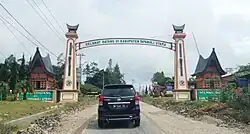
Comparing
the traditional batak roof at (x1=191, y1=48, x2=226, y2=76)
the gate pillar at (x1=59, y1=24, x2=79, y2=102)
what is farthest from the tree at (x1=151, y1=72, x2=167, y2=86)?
the gate pillar at (x1=59, y1=24, x2=79, y2=102)

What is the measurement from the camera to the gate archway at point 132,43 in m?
43.6

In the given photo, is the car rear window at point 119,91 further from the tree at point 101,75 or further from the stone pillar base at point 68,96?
the tree at point 101,75

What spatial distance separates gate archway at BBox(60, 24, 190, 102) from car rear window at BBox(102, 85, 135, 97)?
91.3ft

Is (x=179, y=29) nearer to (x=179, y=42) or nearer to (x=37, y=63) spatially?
(x=179, y=42)

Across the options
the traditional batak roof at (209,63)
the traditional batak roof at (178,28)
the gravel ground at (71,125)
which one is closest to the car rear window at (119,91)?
the gravel ground at (71,125)

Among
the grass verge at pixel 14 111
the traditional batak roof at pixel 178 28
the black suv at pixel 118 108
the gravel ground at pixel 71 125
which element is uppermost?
the traditional batak roof at pixel 178 28

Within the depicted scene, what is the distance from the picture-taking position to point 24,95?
43.1 meters

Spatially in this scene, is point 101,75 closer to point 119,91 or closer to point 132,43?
point 132,43

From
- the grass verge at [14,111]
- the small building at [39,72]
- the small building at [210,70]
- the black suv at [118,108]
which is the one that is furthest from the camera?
the small building at [39,72]

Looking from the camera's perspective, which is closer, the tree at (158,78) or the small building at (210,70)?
the small building at (210,70)

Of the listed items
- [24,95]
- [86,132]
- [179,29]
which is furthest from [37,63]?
[86,132]

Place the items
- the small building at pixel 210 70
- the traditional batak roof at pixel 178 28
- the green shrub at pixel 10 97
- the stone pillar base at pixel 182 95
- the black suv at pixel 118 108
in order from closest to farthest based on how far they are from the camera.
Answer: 1. the black suv at pixel 118 108
2. the green shrub at pixel 10 97
3. the stone pillar base at pixel 182 95
4. the traditional batak roof at pixel 178 28
5. the small building at pixel 210 70

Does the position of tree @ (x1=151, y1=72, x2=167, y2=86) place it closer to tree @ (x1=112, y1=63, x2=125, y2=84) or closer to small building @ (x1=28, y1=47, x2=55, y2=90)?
tree @ (x1=112, y1=63, x2=125, y2=84)

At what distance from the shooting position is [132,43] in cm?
4469
